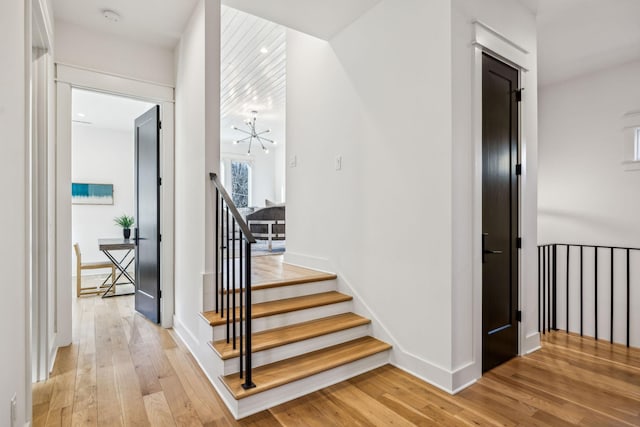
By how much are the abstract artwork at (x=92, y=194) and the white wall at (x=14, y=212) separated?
5.89 metres

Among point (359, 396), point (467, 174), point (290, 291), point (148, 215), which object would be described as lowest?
point (359, 396)

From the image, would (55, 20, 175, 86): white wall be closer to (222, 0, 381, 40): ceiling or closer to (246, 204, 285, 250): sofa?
(222, 0, 381, 40): ceiling

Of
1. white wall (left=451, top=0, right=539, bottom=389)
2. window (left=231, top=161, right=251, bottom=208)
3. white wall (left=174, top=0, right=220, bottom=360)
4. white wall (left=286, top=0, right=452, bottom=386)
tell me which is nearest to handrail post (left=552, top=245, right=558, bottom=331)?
white wall (left=451, top=0, right=539, bottom=389)

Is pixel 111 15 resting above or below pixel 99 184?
above

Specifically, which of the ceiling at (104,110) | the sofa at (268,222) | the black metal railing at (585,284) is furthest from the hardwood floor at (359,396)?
the ceiling at (104,110)

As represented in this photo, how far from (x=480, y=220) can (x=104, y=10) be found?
11.8 ft

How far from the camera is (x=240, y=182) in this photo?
9.59 m

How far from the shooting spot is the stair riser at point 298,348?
2.21m

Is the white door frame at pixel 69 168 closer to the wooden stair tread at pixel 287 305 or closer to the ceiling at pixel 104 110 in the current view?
the wooden stair tread at pixel 287 305

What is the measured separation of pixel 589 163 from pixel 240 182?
7.89 meters

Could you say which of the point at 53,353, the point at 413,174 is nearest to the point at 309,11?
the point at 413,174

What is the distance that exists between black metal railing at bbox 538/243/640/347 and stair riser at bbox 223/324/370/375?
6.81ft

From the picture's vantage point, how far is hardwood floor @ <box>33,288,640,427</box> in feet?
6.41

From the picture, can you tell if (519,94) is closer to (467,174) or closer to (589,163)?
(467,174)
